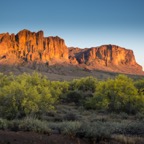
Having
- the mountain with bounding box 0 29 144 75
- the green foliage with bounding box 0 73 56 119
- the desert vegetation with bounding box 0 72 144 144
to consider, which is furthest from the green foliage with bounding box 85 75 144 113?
the mountain with bounding box 0 29 144 75

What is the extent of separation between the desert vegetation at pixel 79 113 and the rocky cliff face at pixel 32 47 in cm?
12396

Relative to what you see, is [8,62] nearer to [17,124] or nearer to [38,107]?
[38,107]

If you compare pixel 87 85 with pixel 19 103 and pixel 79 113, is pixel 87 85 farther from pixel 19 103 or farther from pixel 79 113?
pixel 19 103

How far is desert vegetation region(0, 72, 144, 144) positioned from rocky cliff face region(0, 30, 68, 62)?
407ft

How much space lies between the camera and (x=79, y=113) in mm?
27984

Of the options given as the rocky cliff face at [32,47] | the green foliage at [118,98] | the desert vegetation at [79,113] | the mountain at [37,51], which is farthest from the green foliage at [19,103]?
the rocky cliff face at [32,47]

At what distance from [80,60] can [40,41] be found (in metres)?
29.5

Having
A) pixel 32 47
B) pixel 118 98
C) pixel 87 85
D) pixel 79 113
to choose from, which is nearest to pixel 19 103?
pixel 79 113

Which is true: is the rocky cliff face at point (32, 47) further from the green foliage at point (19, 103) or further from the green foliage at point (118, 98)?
the green foliage at point (19, 103)

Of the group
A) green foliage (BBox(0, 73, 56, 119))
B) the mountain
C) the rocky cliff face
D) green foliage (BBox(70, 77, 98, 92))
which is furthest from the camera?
the rocky cliff face

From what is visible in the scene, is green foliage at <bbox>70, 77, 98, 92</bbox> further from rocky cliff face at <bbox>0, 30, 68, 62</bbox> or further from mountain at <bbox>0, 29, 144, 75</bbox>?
rocky cliff face at <bbox>0, 30, 68, 62</bbox>

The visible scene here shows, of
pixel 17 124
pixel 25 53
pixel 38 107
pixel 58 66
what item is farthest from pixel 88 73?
pixel 17 124

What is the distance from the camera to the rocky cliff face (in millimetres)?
162000

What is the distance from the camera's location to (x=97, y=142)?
11.8 meters
